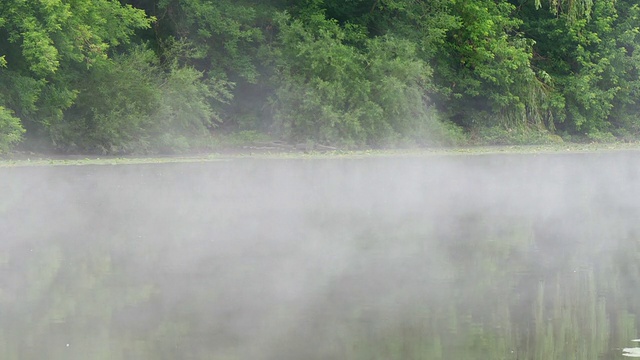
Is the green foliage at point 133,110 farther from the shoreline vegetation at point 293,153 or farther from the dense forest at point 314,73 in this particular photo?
the shoreline vegetation at point 293,153

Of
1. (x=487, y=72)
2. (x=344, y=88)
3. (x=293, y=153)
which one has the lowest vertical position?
(x=293, y=153)

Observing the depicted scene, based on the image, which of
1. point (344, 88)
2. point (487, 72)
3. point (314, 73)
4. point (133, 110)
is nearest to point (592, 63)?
point (487, 72)

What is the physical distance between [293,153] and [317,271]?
23896mm

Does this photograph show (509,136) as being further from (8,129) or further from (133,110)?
(8,129)

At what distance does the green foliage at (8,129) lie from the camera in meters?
29.2

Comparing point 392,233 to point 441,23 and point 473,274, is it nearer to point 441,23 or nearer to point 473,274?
point 473,274

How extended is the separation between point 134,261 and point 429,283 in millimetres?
3146

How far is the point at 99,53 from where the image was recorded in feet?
107

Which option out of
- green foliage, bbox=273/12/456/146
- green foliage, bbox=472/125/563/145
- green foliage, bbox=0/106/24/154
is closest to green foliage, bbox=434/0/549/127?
green foliage, bbox=472/125/563/145

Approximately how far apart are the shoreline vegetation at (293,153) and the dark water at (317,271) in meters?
Result: 7.69

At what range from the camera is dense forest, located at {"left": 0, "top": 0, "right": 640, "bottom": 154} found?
105ft

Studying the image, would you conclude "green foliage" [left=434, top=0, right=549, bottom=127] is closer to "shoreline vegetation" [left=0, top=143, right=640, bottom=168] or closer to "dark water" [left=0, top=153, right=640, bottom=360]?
"shoreline vegetation" [left=0, top=143, right=640, bottom=168]

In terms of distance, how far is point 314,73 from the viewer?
3791 centimetres

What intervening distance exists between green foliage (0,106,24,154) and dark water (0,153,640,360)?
696 centimetres
